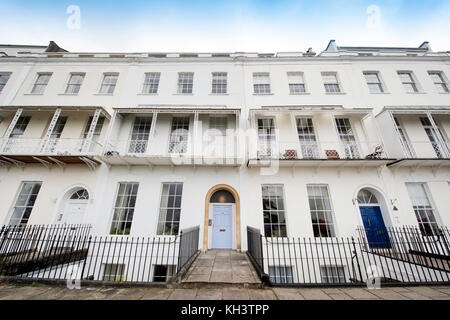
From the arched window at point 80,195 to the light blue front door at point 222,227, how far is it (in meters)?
7.07

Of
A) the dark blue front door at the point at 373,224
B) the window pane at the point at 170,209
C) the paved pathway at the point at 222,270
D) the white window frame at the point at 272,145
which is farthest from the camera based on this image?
the white window frame at the point at 272,145

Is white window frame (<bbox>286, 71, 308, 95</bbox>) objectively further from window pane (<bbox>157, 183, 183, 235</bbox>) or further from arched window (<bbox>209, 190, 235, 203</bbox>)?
window pane (<bbox>157, 183, 183, 235</bbox>)

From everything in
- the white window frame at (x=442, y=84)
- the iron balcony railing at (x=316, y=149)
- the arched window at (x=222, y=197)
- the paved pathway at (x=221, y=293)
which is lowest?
the paved pathway at (x=221, y=293)

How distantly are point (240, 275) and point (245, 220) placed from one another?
3439 millimetres

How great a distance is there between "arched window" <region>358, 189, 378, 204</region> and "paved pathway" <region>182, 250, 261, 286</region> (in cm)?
671

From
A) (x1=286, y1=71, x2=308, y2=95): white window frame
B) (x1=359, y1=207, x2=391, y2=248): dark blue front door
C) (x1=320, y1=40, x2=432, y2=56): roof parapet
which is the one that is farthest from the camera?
(x1=320, y1=40, x2=432, y2=56): roof parapet

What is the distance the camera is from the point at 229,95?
33.6 ft

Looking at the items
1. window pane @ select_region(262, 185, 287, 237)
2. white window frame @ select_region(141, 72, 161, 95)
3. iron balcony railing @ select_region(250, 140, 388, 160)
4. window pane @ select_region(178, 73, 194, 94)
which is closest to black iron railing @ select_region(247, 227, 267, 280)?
window pane @ select_region(262, 185, 287, 237)

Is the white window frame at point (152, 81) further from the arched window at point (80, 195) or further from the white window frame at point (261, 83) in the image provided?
the arched window at point (80, 195)

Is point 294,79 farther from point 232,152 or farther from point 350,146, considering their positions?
point 232,152

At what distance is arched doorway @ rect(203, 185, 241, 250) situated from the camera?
25.7 ft

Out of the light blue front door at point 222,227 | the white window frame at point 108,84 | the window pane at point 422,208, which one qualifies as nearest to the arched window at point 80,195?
the white window frame at point 108,84

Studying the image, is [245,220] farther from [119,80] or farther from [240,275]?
[119,80]

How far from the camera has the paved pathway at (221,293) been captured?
10.9ft
